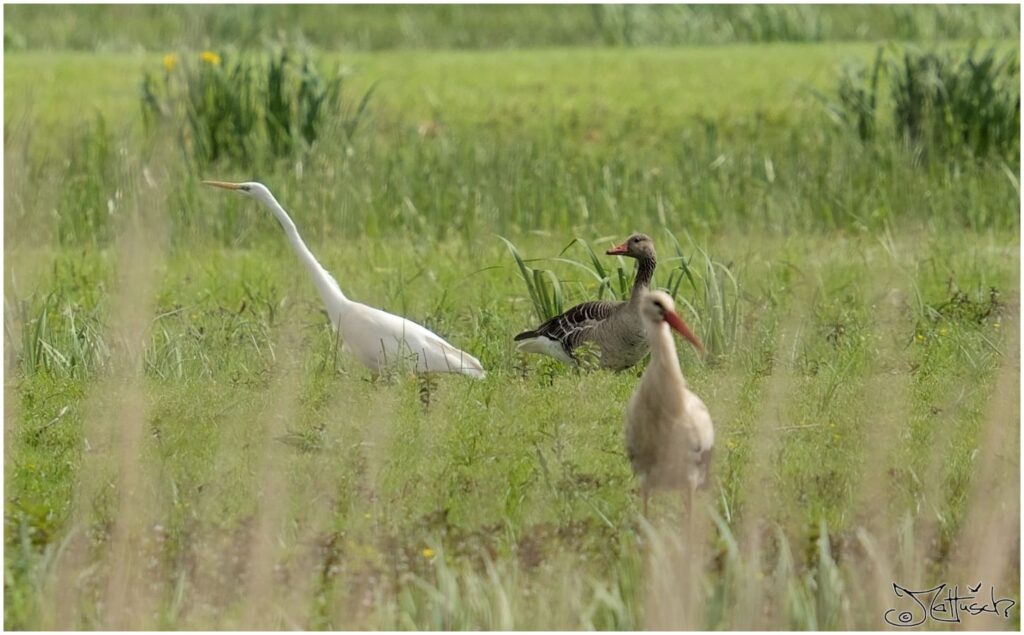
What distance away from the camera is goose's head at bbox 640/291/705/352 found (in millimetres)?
5395

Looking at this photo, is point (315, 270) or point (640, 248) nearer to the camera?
point (315, 270)

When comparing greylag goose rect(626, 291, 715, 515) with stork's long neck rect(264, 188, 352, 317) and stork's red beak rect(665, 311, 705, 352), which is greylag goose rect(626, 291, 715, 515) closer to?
stork's red beak rect(665, 311, 705, 352)

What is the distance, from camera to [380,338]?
7234mm

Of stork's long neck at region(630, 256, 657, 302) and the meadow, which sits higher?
stork's long neck at region(630, 256, 657, 302)

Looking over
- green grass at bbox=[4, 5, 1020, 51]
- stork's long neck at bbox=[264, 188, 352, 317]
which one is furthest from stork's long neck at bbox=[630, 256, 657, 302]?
green grass at bbox=[4, 5, 1020, 51]

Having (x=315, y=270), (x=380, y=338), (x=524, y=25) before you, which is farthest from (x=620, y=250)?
(x=524, y=25)

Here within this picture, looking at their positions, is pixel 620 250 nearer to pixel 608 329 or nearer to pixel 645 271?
pixel 645 271

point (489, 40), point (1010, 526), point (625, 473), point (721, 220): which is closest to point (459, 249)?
point (721, 220)

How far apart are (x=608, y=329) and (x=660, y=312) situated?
1854 mm

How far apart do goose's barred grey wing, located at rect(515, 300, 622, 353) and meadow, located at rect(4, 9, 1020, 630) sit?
0.58 ft

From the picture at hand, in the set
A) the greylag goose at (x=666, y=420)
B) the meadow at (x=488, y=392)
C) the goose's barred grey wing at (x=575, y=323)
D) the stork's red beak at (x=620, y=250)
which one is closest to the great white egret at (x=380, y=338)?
the meadow at (x=488, y=392)

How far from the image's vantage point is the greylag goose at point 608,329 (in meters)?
7.27

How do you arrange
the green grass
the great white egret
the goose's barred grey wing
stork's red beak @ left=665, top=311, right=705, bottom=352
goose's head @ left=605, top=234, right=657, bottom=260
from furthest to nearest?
1. the green grass
2. goose's head @ left=605, top=234, right=657, bottom=260
3. the goose's barred grey wing
4. the great white egret
5. stork's red beak @ left=665, top=311, right=705, bottom=352

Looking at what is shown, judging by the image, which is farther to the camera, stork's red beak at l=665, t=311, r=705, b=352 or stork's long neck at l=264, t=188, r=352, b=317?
stork's long neck at l=264, t=188, r=352, b=317
